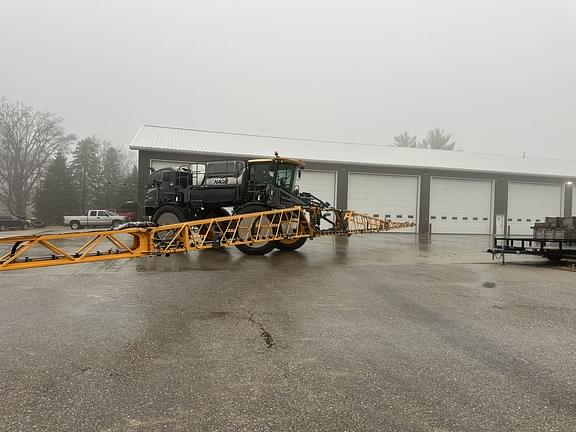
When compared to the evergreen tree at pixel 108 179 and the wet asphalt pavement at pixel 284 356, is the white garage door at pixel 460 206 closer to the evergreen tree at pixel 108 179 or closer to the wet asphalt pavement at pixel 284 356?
the wet asphalt pavement at pixel 284 356

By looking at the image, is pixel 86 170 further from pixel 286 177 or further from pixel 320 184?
pixel 286 177

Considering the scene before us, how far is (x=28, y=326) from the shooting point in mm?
4180

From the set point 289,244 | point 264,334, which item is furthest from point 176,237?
point 289,244

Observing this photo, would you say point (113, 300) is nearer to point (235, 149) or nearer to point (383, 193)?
point (235, 149)

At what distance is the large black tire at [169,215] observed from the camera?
1180 cm

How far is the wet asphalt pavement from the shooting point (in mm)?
2443

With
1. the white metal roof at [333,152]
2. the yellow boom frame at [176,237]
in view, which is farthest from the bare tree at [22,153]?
the yellow boom frame at [176,237]

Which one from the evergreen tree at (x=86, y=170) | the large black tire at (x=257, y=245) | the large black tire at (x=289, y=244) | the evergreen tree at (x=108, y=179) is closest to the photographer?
the large black tire at (x=257, y=245)

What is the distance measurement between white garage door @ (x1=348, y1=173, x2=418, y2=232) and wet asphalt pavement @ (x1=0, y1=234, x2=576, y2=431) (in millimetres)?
18645

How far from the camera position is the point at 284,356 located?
134 inches

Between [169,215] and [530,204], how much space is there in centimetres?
2657

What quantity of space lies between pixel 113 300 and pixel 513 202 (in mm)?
28677

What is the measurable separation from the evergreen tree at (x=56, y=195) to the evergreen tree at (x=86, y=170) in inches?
197

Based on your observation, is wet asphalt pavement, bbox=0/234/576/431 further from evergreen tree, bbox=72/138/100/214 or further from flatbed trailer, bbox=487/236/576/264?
evergreen tree, bbox=72/138/100/214
